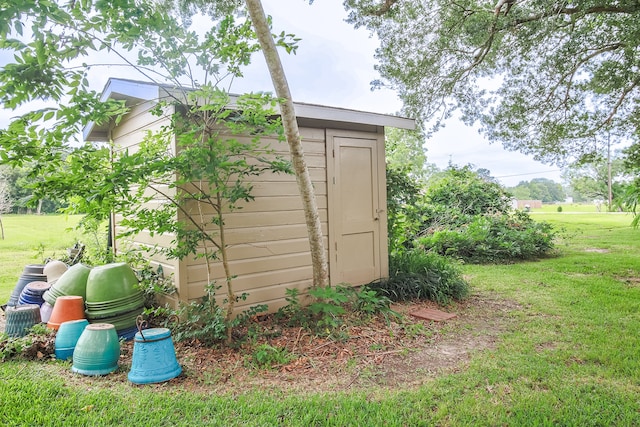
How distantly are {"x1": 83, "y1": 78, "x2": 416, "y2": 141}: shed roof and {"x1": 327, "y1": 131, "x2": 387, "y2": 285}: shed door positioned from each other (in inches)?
9.0

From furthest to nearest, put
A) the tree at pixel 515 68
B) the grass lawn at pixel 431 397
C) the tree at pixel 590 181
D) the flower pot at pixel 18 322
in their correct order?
the tree at pixel 590 181
the tree at pixel 515 68
the flower pot at pixel 18 322
the grass lawn at pixel 431 397

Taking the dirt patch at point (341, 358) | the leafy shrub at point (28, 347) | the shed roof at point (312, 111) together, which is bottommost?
the dirt patch at point (341, 358)

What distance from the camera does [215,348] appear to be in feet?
10.6

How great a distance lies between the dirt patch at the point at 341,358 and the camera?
8.87 feet

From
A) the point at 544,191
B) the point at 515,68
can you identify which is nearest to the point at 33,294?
the point at 515,68

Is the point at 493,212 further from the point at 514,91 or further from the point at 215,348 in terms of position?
the point at 215,348

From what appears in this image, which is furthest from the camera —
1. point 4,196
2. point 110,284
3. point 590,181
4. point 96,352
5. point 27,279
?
point 590,181

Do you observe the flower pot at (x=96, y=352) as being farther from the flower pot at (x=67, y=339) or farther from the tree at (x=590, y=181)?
the tree at (x=590, y=181)

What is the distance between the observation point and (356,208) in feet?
15.8

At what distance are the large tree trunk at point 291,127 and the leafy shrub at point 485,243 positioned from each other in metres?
4.30

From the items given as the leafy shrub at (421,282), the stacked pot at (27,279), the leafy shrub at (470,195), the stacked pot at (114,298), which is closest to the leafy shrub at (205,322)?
the stacked pot at (114,298)

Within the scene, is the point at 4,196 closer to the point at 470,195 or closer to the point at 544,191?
the point at 470,195

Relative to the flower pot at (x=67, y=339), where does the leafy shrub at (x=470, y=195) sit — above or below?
above

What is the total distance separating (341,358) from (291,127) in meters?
1.93
